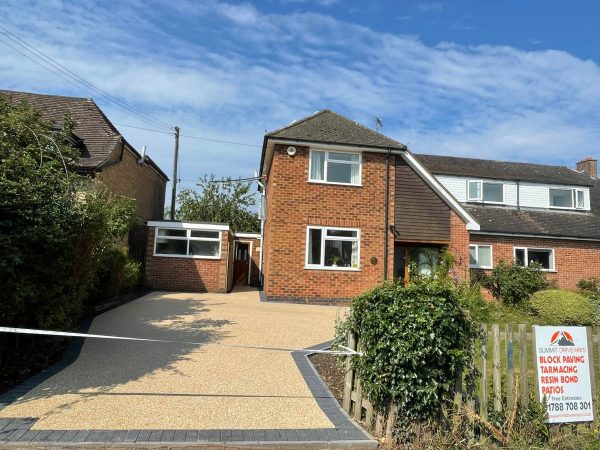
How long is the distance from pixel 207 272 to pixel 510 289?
1141cm

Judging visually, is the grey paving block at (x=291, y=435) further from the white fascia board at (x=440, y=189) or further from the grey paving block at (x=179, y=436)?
the white fascia board at (x=440, y=189)

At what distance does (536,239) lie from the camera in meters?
19.2

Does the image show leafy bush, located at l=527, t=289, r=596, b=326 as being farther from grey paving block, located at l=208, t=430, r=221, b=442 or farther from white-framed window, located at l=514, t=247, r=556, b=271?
grey paving block, located at l=208, t=430, r=221, b=442

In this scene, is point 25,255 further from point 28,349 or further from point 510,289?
point 510,289

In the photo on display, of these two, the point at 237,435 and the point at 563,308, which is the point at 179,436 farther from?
the point at 563,308

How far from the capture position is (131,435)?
402 cm

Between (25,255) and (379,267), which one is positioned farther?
(379,267)

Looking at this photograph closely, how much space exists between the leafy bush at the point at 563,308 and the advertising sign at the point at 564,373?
9.22 metres

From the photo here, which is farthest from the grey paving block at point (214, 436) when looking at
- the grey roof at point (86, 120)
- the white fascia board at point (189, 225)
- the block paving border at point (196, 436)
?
the white fascia board at point (189, 225)

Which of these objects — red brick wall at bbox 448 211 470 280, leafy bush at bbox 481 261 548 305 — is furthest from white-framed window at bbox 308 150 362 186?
leafy bush at bbox 481 261 548 305

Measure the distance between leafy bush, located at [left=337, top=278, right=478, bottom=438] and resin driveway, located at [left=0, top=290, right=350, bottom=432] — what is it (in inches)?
27.7

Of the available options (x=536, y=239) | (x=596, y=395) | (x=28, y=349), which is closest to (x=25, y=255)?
(x=28, y=349)

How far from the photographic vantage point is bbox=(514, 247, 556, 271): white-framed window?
19078 mm

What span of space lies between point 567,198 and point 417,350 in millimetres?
21616
